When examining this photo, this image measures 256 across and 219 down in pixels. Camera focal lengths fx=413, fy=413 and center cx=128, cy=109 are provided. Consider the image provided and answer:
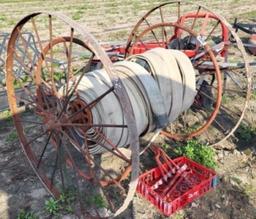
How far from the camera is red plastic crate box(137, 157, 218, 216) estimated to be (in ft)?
22.6

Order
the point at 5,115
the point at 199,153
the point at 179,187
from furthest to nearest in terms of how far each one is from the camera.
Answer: the point at 5,115, the point at 199,153, the point at 179,187

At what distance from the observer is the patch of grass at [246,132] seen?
9234mm

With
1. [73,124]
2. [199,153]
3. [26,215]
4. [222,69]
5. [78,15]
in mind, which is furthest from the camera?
[78,15]

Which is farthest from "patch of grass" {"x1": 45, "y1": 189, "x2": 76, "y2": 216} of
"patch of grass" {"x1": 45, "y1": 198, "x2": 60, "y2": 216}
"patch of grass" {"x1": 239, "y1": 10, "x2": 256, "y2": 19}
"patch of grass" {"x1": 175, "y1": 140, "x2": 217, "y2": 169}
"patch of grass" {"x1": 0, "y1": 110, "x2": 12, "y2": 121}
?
"patch of grass" {"x1": 239, "y1": 10, "x2": 256, "y2": 19}

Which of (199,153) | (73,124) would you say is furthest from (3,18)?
(73,124)

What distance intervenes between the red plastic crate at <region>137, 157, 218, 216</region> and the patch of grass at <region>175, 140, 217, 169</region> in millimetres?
337

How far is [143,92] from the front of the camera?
644 cm

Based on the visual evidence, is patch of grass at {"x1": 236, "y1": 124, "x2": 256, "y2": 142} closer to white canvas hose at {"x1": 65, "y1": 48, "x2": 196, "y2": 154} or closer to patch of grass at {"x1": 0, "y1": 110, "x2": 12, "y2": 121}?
white canvas hose at {"x1": 65, "y1": 48, "x2": 196, "y2": 154}

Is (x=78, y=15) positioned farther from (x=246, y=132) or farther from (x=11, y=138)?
(x=246, y=132)

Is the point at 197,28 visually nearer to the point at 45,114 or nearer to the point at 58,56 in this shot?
the point at 58,56

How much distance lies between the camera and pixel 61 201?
22.9 ft

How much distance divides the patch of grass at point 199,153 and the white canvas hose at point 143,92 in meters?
1.06

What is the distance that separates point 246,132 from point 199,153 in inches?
65.2

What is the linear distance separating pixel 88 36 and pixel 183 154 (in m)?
4.07
